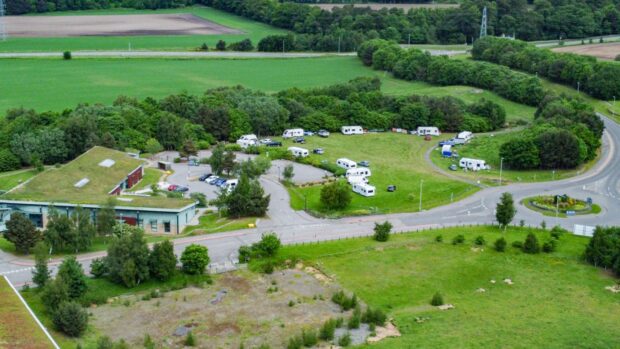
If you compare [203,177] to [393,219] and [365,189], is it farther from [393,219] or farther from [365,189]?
[393,219]

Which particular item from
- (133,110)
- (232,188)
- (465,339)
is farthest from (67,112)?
(465,339)

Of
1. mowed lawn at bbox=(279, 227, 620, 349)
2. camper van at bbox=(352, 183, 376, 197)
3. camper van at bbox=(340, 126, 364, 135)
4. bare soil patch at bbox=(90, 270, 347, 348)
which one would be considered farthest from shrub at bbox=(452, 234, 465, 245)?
camper van at bbox=(340, 126, 364, 135)

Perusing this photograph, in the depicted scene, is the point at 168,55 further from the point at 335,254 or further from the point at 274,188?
the point at 335,254

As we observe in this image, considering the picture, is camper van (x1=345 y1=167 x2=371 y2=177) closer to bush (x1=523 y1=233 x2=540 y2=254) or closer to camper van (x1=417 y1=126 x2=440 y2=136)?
camper van (x1=417 y1=126 x2=440 y2=136)

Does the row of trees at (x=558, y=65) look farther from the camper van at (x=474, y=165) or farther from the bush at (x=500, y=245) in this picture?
the bush at (x=500, y=245)

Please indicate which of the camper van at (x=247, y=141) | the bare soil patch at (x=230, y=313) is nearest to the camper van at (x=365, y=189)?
the bare soil patch at (x=230, y=313)

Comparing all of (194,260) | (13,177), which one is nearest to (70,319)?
(194,260)
